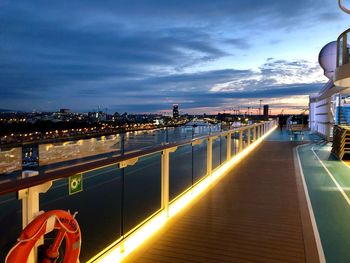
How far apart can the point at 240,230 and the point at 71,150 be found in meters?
2.82

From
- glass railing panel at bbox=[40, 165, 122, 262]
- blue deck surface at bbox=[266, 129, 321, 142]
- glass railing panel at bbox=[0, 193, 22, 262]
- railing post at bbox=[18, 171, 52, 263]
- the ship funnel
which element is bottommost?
glass railing panel at bbox=[40, 165, 122, 262]

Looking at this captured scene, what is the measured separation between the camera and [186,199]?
15.2 feet

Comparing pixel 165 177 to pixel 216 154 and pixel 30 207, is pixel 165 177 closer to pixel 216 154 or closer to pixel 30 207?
pixel 30 207

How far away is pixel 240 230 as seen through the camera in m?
3.52

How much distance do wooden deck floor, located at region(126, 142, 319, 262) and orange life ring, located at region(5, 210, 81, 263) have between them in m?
1.02

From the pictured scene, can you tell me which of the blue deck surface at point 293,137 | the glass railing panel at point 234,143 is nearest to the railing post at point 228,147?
the glass railing panel at point 234,143

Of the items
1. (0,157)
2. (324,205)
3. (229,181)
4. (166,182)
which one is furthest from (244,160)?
(0,157)

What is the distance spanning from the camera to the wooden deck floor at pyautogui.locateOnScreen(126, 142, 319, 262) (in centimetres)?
289

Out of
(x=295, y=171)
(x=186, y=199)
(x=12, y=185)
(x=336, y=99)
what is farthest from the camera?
(x=336, y=99)

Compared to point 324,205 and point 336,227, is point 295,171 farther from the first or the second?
point 336,227

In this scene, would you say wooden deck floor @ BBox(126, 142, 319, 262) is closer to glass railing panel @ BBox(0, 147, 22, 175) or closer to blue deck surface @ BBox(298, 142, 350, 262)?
blue deck surface @ BBox(298, 142, 350, 262)

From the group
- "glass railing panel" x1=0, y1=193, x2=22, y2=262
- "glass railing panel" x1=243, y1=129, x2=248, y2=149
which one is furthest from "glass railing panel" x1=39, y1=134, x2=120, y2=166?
"glass railing panel" x1=243, y1=129, x2=248, y2=149

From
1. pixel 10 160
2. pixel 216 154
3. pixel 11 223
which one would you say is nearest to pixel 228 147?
pixel 216 154

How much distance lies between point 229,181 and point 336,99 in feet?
37.9
